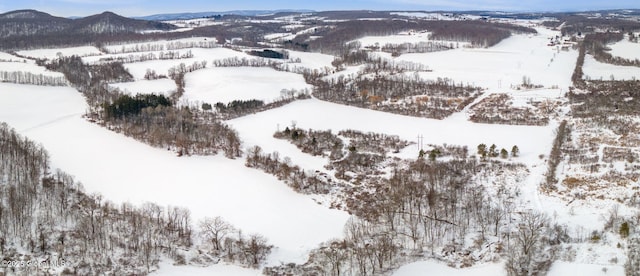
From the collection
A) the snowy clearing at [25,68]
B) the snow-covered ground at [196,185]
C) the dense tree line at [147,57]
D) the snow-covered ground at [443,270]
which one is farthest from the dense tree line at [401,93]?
the snowy clearing at [25,68]

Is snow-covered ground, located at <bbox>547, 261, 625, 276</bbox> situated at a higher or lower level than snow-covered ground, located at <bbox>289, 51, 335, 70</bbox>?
lower

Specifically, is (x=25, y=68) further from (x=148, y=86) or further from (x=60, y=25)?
(x=60, y=25)

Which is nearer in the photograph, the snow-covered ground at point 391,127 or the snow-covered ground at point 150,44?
the snow-covered ground at point 391,127

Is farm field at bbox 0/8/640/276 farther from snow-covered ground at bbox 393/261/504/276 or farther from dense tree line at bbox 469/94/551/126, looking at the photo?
dense tree line at bbox 469/94/551/126

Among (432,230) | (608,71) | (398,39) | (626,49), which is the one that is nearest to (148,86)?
(432,230)

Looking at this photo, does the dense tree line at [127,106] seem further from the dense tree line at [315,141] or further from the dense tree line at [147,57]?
the dense tree line at [147,57]

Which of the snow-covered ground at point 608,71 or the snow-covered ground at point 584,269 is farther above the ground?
the snow-covered ground at point 608,71

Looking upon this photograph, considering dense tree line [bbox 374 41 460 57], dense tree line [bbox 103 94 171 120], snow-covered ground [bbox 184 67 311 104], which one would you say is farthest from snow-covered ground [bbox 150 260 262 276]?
dense tree line [bbox 374 41 460 57]
